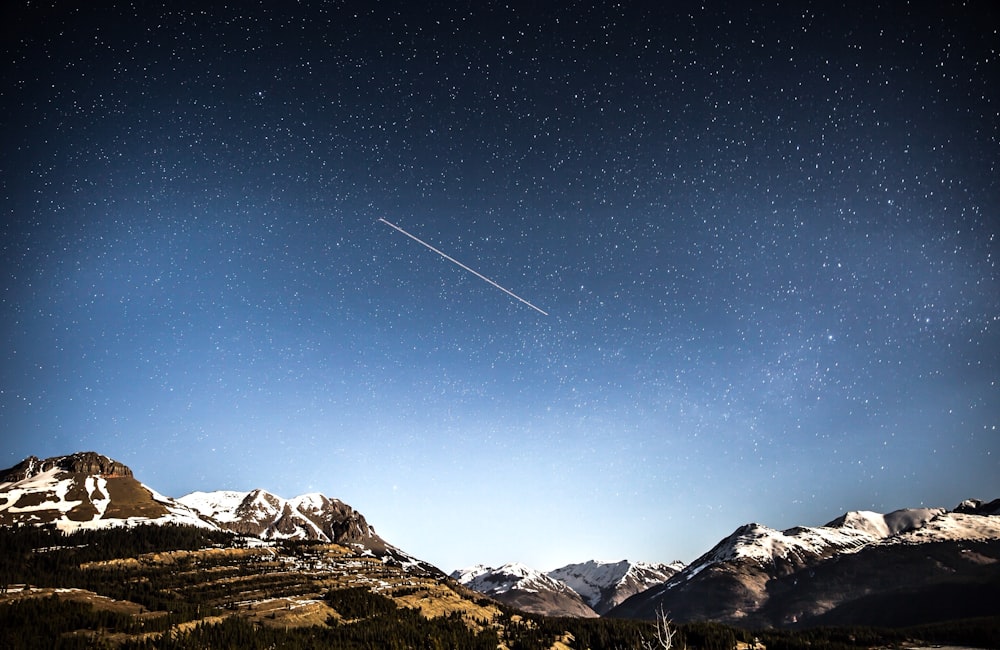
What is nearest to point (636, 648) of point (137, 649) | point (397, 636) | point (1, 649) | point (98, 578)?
point (397, 636)

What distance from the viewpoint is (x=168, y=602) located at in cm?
16438

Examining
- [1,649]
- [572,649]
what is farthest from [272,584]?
[572,649]

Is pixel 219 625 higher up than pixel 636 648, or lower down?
higher up

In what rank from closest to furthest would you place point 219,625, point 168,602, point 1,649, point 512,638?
point 1,649 < point 219,625 < point 168,602 < point 512,638

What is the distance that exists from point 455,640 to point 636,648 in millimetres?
63114

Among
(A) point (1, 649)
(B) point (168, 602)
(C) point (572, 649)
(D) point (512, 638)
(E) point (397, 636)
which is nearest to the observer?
(A) point (1, 649)

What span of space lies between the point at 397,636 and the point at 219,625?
44.8 meters

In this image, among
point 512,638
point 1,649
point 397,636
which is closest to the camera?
point 1,649

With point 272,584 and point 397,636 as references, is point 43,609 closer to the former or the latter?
point 272,584

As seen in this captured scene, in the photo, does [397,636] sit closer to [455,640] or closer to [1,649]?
[455,640]

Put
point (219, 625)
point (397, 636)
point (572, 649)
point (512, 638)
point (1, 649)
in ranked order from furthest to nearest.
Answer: point (572, 649), point (512, 638), point (397, 636), point (219, 625), point (1, 649)

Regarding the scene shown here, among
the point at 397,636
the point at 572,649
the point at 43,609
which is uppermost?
the point at 43,609

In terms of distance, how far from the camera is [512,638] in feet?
591

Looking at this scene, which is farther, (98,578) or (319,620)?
(98,578)
